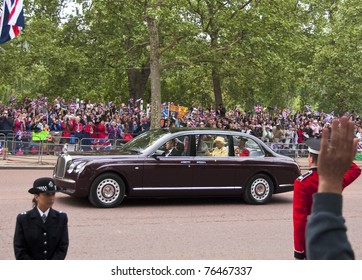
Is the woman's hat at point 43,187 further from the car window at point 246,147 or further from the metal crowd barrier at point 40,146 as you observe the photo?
the metal crowd barrier at point 40,146

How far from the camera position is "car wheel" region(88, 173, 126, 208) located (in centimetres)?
1064

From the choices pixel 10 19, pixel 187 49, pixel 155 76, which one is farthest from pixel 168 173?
pixel 187 49

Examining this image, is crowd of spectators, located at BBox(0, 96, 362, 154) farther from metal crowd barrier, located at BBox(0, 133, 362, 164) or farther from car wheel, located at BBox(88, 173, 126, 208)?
car wheel, located at BBox(88, 173, 126, 208)

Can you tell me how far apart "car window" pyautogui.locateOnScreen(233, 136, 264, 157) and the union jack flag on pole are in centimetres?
1059

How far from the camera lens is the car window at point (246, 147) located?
11.9 m

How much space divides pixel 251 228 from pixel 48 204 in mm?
5481

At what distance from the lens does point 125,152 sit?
37.0ft

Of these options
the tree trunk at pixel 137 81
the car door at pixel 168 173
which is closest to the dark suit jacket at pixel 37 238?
the car door at pixel 168 173

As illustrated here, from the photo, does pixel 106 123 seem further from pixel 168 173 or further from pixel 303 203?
pixel 303 203

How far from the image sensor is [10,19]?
62.1ft

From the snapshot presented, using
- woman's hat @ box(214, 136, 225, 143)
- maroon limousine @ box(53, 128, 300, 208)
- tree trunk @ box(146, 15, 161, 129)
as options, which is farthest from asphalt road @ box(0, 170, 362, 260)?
tree trunk @ box(146, 15, 161, 129)

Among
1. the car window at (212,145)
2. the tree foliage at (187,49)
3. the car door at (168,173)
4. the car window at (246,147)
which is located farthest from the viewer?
the tree foliage at (187,49)

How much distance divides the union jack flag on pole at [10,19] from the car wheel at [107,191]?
1033cm

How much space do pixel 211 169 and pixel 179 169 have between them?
716 mm
